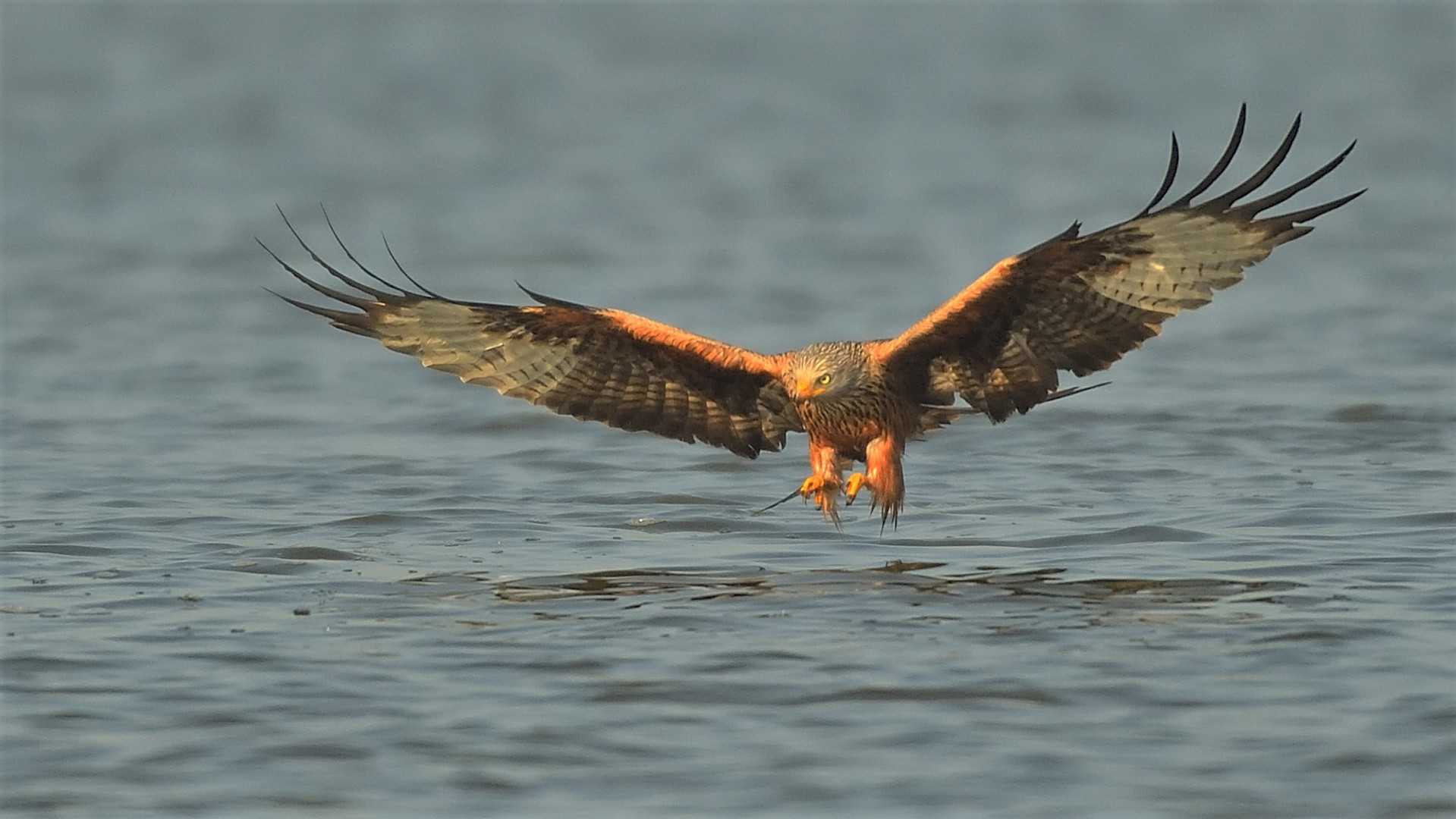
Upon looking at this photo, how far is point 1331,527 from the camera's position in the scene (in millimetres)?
10727

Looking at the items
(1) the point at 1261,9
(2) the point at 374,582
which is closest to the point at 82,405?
(2) the point at 374,582

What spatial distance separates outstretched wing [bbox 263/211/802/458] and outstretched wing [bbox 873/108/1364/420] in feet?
2.71

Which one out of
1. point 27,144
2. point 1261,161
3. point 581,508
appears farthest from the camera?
point 27,144

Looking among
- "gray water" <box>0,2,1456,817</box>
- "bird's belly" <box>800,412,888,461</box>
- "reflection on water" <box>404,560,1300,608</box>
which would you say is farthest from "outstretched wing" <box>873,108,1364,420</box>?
"gray water" <box>0,2,1456,817</box>

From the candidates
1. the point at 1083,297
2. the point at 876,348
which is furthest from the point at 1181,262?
the point at 876,348

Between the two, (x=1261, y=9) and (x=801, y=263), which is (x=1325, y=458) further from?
(x=1261, y=9)

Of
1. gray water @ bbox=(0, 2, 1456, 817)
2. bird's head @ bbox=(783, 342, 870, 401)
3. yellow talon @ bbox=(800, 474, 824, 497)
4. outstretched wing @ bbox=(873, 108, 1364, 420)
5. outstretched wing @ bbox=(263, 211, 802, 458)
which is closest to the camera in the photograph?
gray water @ bbox=(0, 2, 1456, 817)

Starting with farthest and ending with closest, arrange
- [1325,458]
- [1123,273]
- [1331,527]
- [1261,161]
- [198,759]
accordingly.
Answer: [1261,161]
[1325,458]
[1331,527]
[1123,273]
[198,759]

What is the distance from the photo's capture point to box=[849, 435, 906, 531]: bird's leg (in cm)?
995

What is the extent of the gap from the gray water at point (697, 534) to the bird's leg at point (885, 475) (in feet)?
1.24

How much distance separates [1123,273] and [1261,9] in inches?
1988

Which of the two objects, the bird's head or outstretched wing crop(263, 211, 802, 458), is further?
outstretched wing crop(263, 211, 802, 458)

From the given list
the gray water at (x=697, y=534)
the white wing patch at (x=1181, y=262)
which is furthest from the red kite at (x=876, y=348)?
the gray water at (x=697, y=534)

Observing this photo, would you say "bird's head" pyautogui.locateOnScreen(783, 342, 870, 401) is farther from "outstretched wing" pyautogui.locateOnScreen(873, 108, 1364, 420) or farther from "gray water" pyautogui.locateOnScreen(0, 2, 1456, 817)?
"gray water" pyautogui.locateOnScreen(0, 2, 1456, 817)
